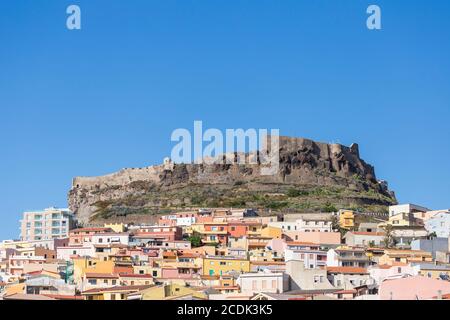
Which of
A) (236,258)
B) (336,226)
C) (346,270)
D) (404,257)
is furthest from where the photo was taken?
(336,226)

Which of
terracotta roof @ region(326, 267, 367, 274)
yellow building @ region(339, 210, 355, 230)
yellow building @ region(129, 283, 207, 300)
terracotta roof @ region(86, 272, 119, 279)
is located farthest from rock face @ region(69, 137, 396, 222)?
yellow building @ region(129, 283, 207, 300)

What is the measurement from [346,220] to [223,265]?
56.6ft

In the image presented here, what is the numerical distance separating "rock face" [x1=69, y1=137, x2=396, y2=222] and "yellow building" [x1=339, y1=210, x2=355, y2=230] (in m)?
8.60

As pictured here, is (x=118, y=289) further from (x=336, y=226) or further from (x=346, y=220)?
(x=346, y=220)

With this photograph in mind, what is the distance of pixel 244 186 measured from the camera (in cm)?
7125

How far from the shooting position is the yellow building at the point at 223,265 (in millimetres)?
38781

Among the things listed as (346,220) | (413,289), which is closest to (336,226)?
(346,220)

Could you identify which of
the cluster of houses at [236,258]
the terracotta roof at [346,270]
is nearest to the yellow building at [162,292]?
the cluster of houses at [236,258]

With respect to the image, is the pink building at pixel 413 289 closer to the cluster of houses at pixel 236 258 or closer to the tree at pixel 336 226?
the cluster of houses at pixel 236 258

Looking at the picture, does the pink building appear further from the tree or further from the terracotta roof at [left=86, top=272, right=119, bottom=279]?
the tree

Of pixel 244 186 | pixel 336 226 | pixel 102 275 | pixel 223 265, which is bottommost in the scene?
pixel 102 275

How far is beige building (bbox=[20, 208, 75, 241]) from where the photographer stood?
2344 inches

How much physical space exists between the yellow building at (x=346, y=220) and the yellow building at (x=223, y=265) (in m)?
15.6

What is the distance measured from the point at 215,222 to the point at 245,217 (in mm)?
4661
